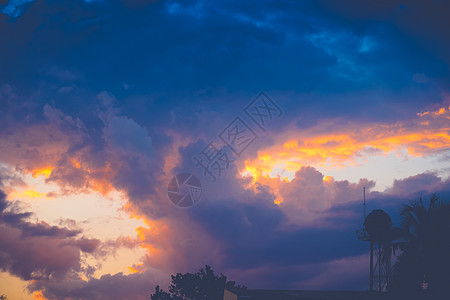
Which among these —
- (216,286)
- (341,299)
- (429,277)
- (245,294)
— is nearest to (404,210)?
(429,277)

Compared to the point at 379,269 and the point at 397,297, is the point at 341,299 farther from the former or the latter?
the point at 379,269

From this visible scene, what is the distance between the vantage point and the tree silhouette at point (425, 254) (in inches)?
1198

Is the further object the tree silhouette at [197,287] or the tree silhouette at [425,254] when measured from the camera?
the tree silhouette at [197,287]

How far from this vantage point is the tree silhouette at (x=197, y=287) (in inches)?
3125

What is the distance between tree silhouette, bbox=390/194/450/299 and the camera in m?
30.4

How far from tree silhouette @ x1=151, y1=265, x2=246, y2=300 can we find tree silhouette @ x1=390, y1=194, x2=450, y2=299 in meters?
51.1

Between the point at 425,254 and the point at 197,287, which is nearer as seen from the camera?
the point at 425,254

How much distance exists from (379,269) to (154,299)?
51.4 m

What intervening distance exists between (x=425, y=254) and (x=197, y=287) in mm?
56698

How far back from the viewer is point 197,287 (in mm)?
80125

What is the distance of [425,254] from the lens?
31500mm

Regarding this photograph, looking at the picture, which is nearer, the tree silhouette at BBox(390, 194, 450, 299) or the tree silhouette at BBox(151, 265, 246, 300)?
the tree silhouette at BBox(390, 194, 450, 299)

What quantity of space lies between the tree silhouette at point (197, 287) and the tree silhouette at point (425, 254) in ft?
168

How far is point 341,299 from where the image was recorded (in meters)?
32.2
